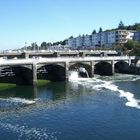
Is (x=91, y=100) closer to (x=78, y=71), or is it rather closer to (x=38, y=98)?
(x=38, y=98)

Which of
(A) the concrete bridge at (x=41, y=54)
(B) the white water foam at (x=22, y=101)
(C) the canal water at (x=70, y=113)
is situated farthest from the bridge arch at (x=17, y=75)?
(A) the concrete bridge at (x=41, y=54)

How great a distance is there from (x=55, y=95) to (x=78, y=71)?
114ft

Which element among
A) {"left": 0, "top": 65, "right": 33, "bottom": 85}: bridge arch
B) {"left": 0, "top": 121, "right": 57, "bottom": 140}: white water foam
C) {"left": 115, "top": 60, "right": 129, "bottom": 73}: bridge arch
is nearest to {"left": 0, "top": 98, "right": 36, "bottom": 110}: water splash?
{"left": 0, "top": 121, "right": 57, "bottom": 140}: white water foam

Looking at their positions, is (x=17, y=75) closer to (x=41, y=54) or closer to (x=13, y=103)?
(x=13, y=103)

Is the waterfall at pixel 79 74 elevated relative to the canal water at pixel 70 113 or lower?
elevated

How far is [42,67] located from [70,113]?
4204 centimetres

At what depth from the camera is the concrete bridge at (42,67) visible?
80438 millimetres

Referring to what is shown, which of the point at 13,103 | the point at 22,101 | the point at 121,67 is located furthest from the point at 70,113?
the point at 121,67

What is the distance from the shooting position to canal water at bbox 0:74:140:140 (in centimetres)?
4181

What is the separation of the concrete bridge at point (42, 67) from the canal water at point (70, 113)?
5773 mm

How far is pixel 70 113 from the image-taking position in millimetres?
51781

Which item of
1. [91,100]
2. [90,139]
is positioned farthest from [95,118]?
[91,100]

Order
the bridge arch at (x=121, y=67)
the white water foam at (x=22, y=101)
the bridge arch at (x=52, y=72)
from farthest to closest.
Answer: the bridge arch at (x=121, y=67)
the bridge arch at (x=52, y=72)
the white water foam at (x=22, y=101)

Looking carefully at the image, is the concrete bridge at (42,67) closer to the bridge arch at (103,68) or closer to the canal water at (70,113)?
the bridge arch at (103,68)
